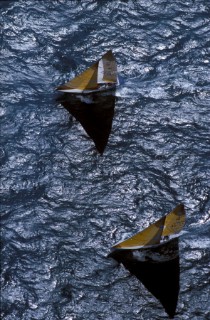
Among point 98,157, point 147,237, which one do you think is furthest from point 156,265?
point 98,157

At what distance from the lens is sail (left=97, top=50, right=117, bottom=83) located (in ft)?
74.4

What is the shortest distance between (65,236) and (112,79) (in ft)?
20.8

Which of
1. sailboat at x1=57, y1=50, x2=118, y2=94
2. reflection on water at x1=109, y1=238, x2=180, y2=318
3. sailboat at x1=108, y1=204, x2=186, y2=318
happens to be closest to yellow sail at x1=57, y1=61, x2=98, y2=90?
sailboat at x1=57, y1=50, x2=118, y2=94

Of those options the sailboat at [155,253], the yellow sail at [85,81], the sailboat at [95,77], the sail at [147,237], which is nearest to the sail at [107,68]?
the sailboat at [95,77]

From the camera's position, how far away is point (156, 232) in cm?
1830

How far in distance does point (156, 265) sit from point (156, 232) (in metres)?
0.93

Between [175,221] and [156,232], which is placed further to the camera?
[175,221]

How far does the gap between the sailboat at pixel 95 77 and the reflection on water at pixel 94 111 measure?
0.89 feet

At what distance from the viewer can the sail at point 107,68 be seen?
893 inches

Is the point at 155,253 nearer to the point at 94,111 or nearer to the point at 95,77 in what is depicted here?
the point at 94,111

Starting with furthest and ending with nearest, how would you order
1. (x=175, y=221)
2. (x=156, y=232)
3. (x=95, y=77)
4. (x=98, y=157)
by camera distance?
(x=95, y=77) → (x=98, y=157) → (x=175, y=221) → (x=156, y=232)

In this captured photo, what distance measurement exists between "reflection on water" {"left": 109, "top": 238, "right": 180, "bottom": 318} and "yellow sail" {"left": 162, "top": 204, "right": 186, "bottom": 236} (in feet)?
1.52

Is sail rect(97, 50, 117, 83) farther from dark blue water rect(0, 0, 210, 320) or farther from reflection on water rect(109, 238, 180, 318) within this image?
reflection on water rect(109, 238, 180, 318)

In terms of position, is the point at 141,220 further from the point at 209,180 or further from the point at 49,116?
the point at 49,116
